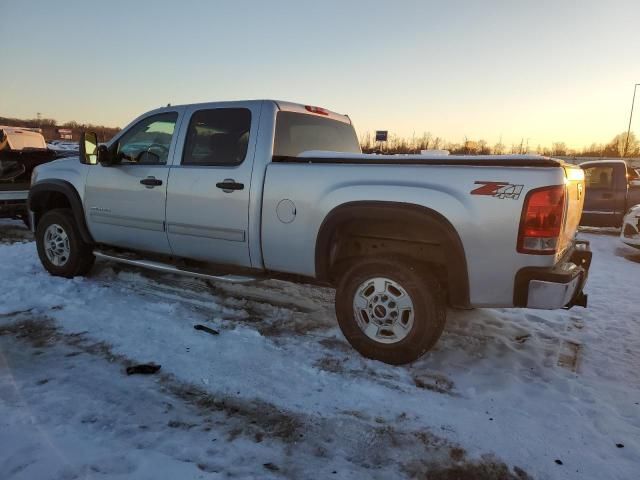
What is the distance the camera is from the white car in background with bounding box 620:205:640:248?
812cm

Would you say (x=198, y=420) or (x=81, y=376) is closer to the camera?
(x=198, y=420)

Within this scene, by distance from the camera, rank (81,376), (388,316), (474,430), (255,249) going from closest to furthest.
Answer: (474,430), (81,376), (388,316), (255,249)

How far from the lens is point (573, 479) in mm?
→ 2291

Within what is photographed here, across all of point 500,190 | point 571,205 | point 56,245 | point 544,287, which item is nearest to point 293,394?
point 544,287

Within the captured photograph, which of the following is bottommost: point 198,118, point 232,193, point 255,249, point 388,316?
point 388,316

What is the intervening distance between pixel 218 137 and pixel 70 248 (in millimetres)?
2517

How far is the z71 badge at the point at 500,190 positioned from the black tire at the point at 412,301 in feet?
2.61

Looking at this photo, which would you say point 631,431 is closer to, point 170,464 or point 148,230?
point 170,464

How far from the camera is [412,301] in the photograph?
335 cm

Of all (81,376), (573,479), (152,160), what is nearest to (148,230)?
(152,160)

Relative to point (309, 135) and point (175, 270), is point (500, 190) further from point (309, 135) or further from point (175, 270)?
point (175, 270)

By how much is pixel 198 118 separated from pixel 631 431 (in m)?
4.34

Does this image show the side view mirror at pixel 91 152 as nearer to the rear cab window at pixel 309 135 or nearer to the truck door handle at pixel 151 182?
the truck door handle at pixel 151 182

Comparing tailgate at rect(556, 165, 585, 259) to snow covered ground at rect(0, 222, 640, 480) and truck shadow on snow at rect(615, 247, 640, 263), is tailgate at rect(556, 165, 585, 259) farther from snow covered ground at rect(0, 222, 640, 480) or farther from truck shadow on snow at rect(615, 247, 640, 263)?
truck shadow on snow at rect(615, 247, 640, 263)
